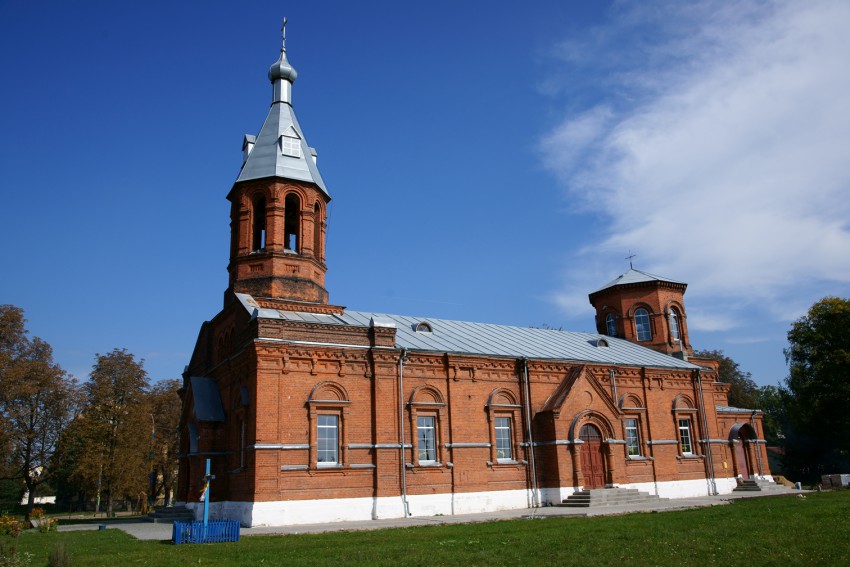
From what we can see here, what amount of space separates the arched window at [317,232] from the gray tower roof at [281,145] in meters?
0.99

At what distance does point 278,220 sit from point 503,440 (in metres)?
12.6

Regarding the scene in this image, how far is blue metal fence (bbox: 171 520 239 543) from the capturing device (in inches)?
645

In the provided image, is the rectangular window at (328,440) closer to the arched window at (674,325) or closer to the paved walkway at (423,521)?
the paved walkway at (423,521)

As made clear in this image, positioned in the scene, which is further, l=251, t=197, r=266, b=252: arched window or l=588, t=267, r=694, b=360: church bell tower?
l=588, t=267, r=694, b=360: church bell tower

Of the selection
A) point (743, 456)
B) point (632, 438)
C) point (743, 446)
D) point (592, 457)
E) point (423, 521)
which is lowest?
point (423, 521)

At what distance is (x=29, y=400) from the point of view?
3494cm

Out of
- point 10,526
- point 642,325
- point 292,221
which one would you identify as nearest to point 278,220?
point 292,221

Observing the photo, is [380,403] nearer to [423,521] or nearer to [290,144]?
[423,521]

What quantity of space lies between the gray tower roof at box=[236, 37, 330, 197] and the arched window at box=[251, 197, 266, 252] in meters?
1.09

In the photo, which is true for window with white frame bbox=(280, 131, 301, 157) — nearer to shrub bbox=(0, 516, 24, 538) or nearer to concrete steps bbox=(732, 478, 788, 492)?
shrub bbox=(0, 516, 24, 538)

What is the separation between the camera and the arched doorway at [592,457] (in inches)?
1044

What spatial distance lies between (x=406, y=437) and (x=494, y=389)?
4.62 m

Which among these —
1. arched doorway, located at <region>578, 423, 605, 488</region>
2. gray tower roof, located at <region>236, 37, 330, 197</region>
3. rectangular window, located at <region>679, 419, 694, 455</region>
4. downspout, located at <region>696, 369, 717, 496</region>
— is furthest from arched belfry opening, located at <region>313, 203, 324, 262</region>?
downspout, located at <region>696, 369, 717, 496</region>

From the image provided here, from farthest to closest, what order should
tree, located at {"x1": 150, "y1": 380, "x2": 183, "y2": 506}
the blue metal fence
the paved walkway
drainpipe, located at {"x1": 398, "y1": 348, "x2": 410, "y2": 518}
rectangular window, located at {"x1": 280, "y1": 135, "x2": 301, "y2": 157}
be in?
tree, located at {"x1": 150, "y1": 380, "x2": 183, "y2": 506} → rectangular window, located at {"x1": 280, "y1": 135, "x2": 301, "y2": 157} → drainpipe, located at {"x1": 398, "y1": 348, "x2": 410, "y2": 518} → the paved walkway → the blue metal fence
